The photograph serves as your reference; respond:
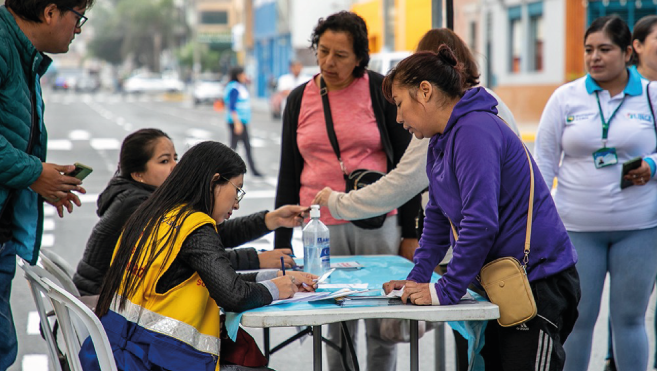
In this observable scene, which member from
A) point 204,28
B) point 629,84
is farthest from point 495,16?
A: point 204,28

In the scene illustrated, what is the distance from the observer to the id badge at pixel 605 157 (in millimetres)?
4281

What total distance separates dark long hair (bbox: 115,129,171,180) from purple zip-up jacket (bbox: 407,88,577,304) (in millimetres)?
1677

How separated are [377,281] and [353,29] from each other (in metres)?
1.43

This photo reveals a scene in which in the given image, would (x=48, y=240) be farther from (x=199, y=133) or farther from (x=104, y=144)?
(x=199, y=133)

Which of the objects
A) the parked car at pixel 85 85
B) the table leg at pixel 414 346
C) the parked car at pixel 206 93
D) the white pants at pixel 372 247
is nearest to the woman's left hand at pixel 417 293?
the table leg at pixel 414 346

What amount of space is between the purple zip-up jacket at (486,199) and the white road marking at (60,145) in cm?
1825

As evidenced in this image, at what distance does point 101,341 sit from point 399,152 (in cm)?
207

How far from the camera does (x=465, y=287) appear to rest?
306 cm

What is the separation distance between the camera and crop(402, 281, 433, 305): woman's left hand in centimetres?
307

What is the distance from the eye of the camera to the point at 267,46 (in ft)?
191

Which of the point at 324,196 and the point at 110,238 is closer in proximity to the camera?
the point at 110,238

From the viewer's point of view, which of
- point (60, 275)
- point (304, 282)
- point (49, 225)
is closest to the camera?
point (304, 282)

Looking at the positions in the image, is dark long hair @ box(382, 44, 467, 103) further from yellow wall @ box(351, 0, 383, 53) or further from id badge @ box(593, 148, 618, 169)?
yellow wall @ box(351, 0, 383, 53)

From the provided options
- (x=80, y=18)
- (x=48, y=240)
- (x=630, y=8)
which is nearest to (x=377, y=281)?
(x=80, y=18)
